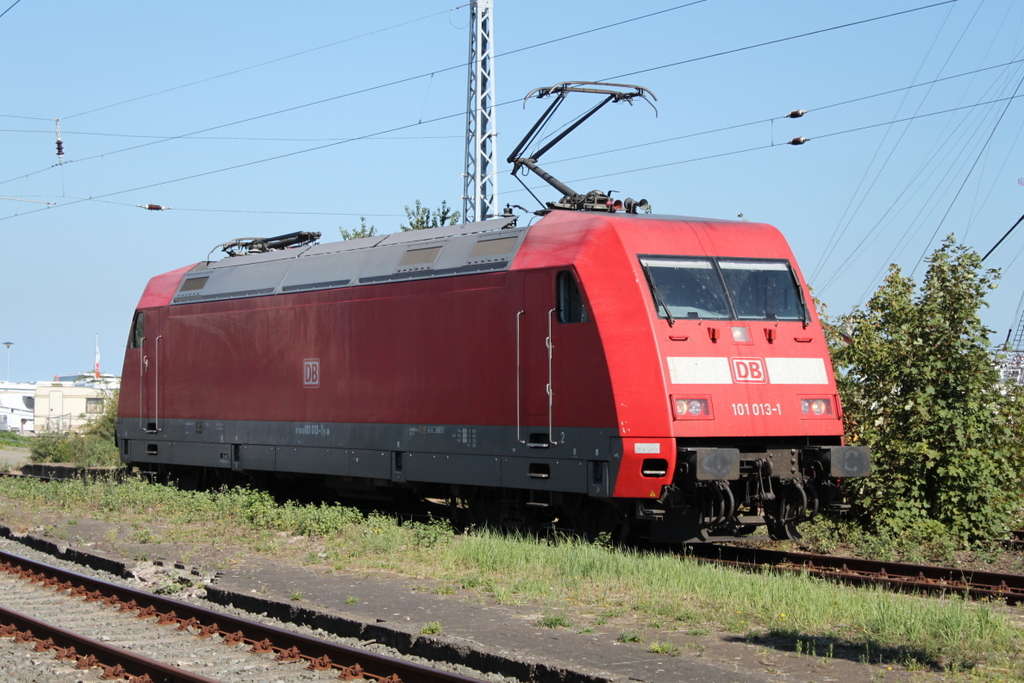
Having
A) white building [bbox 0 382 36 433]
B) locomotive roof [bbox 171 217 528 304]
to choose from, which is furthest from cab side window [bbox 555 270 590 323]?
white building [bbox 0 382 36 433]

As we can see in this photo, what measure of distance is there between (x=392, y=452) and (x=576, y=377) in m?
3.55

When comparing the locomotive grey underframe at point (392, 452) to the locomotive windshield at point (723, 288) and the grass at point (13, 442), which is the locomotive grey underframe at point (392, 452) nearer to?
the locomotive windshield at point (723, 288)

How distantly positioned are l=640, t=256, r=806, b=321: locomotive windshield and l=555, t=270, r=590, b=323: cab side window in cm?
76

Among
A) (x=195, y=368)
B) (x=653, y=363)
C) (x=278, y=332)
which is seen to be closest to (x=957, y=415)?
(x=653, y=363)

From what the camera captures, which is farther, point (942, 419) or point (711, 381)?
point (942, 419)

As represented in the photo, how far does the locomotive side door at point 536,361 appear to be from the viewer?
12.4 metres

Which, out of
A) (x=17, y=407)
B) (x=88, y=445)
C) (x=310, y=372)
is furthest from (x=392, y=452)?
(x=17, y=407)

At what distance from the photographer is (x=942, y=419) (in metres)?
13.6

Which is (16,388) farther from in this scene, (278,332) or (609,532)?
(609,532)

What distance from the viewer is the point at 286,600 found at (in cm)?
960

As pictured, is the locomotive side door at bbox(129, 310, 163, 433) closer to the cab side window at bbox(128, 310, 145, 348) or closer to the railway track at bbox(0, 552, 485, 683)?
the cab side window at bbox(128, 310, 145, 348)

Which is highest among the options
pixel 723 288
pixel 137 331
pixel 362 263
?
pixel 362 263

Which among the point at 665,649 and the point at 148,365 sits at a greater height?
the point at 148,365

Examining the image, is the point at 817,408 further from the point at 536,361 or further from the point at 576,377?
the point at 536,361
